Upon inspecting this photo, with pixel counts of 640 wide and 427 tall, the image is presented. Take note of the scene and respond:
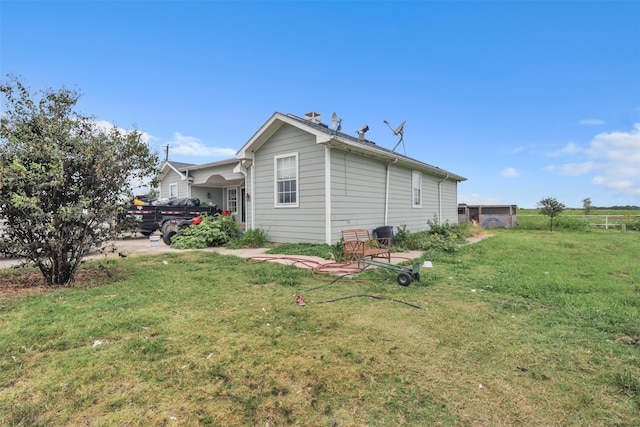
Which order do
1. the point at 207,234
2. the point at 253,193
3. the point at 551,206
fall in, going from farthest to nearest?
the point at 551,206 < the point at 253,193 < the point at 207,234

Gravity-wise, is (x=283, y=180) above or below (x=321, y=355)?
above

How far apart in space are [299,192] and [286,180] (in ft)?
2.35

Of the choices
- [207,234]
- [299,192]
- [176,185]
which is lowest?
[207,234]

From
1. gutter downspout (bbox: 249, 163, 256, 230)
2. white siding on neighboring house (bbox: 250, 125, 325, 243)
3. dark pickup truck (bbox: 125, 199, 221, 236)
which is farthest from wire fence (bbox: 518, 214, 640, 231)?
dark pickup truck (bbox: 125, 199, 221, 236)

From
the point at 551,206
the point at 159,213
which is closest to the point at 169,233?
the point at 159,213

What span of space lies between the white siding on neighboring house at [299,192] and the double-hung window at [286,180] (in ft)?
0.43

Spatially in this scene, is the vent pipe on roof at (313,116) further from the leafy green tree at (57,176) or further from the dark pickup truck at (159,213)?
the leafy green tree at (57,176)

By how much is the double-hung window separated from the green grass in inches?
188

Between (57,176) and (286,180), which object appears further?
(286,180)

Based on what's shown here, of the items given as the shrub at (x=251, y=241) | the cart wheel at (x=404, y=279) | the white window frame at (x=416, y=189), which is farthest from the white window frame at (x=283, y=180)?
the white window frame at (x=416, y=189)

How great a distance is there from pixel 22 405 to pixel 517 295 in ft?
18.0

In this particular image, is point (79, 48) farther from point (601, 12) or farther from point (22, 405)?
point (601, 12)

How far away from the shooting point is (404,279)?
4801 millimetres

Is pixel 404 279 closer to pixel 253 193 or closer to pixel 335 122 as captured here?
pixel 253 193
